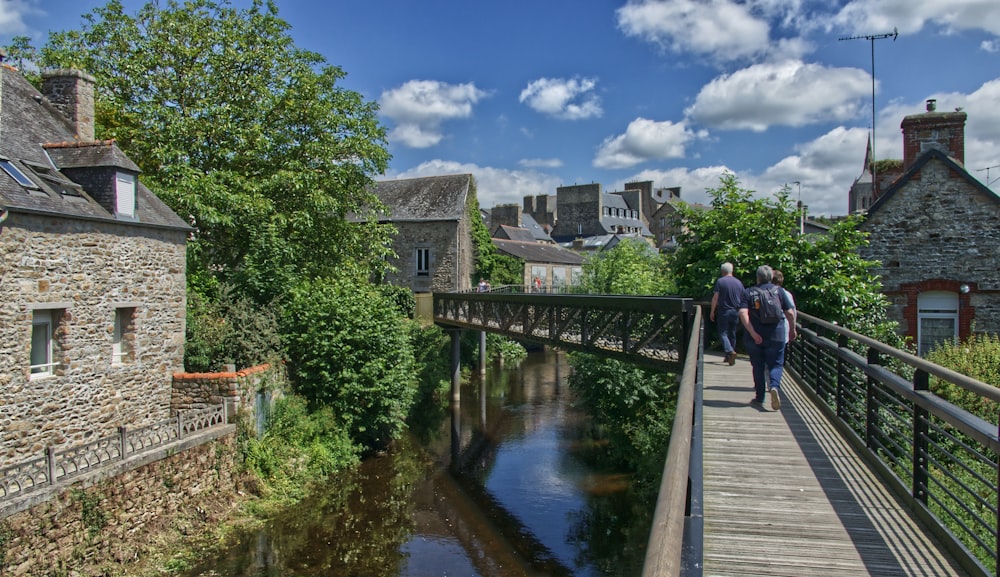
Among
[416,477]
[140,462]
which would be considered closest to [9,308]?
[140,462]

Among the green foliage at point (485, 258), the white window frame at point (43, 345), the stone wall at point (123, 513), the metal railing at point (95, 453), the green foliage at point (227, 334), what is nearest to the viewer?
the stone wall at point (123, 513)

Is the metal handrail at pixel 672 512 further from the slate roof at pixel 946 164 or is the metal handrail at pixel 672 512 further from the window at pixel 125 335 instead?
the slate roof at pixel 946 164

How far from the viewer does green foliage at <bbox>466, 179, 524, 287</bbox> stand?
119ft

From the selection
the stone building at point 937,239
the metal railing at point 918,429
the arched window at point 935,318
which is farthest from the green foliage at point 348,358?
the arched window at point 935,318

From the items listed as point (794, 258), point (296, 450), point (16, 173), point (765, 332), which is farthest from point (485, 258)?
point (765, 332)

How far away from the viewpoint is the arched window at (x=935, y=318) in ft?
51.1

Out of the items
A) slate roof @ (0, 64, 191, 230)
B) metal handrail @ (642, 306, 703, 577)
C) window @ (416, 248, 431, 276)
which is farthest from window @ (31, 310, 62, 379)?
window @ (416, 248, 431, 276)

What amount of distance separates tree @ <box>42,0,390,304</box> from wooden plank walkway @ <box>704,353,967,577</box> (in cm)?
1476

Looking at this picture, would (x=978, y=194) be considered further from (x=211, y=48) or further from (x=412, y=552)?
(x=211, y=48)

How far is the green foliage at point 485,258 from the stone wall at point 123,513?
76.5ft

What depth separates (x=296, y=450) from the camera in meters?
15.6

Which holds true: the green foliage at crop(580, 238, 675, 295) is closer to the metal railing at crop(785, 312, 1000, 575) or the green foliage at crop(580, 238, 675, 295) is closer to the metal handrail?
the metal railing at crop(785, 312, 1000, 575)

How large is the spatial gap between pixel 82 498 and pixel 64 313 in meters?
3.60

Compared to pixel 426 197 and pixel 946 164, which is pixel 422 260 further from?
pixel 946 164
